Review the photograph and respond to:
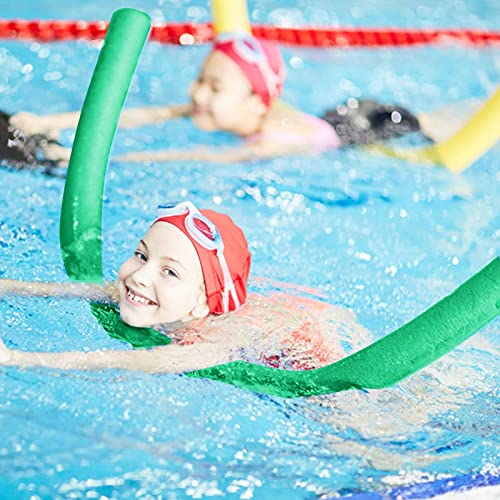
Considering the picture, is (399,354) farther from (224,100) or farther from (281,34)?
(281,34)

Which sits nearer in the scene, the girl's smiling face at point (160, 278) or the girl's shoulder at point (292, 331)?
the girl's smiling face at point (160, 278)

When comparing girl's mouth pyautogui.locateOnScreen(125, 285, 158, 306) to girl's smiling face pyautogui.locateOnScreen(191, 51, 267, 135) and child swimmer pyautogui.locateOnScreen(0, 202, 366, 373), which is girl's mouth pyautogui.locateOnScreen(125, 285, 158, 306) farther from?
girl's smiling face pyautogui.locateOnScreen(191, 51, 267, 135)

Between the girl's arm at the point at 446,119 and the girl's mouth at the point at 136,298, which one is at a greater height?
the girl's arm at the point at 446,119

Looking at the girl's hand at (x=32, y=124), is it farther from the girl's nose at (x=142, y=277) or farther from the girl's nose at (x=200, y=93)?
the girl's nose at (x=142, y=277)

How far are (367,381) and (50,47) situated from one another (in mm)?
3398

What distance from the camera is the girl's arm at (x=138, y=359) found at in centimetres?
290

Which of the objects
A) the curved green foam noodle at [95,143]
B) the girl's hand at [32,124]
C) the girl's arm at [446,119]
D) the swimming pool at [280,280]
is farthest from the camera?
the girl's arm at [446,119]

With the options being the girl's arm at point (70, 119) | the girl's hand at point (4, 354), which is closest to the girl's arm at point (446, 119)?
the girl's arm at point (70, 119)

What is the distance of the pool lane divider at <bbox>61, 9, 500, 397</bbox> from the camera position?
2.55 meters

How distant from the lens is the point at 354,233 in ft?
14.0

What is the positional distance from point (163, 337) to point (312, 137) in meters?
2.01

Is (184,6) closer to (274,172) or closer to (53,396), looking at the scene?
(274,172)

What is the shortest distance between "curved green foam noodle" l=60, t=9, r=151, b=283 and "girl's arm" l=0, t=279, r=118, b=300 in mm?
54

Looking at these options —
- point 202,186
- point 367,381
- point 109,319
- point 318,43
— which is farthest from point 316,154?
point 367,381
